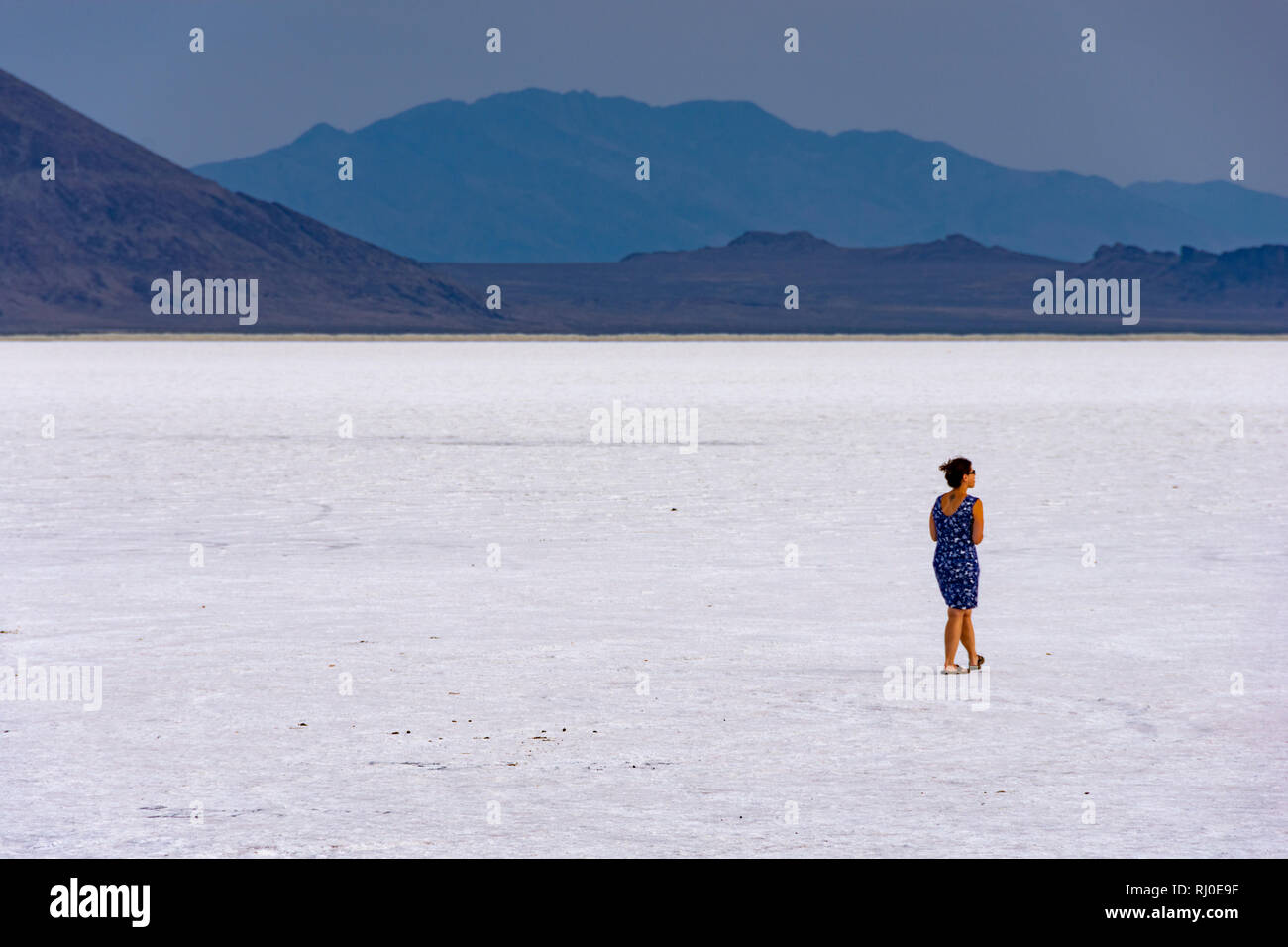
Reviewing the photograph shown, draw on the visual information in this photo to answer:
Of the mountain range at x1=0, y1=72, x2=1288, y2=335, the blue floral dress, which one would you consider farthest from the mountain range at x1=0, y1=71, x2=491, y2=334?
the blue floral dress

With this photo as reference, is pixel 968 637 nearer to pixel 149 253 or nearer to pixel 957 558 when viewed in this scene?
pixel 957 558

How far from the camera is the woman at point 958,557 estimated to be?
345 inches

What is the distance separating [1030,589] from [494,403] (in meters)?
25.4

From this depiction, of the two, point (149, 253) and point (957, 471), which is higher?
point (149, 253)

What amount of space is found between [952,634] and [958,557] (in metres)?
0.36

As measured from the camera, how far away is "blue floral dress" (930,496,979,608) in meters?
8.79

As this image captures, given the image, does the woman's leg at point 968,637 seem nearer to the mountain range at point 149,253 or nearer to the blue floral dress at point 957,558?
the blue floral dress at point 957,558

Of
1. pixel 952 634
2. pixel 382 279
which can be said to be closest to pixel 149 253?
pixel 382 279

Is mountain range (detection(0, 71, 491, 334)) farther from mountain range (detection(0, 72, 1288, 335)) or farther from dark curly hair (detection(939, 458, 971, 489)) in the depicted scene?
dark curly hair (detection(939, 458, 971, 489))

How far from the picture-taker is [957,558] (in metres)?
8.84

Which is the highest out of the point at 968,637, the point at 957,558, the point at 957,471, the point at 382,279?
the point at 382,279

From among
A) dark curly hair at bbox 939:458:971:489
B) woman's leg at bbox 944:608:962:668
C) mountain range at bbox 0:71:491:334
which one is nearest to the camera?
dark curly hair at bbox 939:458:971:489

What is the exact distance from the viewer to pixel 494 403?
36.5 meters
